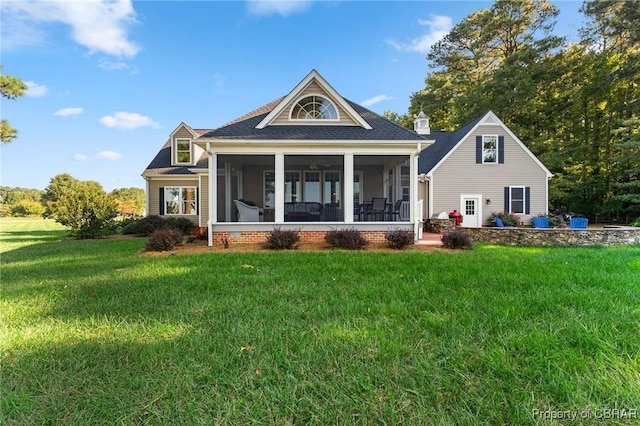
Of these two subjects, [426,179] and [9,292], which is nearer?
[9,292]

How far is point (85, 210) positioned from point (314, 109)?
10.2 metres

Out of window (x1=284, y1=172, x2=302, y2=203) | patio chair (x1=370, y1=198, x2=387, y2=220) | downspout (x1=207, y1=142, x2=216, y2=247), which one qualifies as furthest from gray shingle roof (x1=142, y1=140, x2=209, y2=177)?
patio chair (x1=370, y1=198, x2=387, y2=220)

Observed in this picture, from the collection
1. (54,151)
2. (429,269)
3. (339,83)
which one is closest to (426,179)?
(339,83)

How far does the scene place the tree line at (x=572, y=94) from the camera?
19.4 meters

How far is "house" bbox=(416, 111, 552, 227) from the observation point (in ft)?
52.3

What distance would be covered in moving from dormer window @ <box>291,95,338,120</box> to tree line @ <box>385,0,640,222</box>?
17100 mm

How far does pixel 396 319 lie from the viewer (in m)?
3.26

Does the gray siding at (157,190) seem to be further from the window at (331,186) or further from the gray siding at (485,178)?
the gray siding at (485,178)

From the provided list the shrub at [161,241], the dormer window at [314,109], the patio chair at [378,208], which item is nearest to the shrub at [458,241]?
the patio chair at [378,208]

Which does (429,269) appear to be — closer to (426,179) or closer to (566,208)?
(426,179)

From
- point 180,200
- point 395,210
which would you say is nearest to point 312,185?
point 395,210

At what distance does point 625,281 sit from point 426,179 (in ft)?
38.8

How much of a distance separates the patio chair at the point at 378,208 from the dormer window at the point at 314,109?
3554 mm

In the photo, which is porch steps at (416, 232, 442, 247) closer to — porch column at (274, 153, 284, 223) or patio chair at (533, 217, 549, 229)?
porch column at (274, 153, 284, 223)
